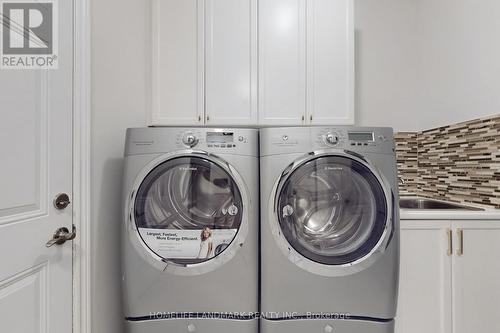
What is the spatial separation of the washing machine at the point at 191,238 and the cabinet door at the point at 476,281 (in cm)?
101

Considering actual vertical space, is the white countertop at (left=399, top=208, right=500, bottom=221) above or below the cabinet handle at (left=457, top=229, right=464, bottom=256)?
above

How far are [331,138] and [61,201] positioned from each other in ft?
4.01

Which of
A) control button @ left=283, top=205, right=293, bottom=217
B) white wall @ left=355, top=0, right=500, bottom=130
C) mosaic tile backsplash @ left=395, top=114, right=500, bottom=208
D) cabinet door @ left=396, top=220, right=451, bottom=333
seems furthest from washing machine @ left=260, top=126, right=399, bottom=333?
white wall @ left=355, top=0, right=500, bottom=130

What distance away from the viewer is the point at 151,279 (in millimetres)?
1318

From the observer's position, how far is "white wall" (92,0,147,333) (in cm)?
136

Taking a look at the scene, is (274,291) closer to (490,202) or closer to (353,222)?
(353,222)

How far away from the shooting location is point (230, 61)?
5.90ft

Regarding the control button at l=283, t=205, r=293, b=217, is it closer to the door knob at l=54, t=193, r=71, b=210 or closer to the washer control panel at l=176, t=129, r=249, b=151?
the washer control panel at l=176, t=129, r=249, b=151

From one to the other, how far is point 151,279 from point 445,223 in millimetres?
1474

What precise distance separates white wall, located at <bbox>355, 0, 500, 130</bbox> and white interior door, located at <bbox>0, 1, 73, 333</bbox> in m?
2.00

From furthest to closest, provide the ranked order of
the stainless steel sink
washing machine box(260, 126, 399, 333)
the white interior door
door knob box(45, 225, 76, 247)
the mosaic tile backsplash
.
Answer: the stainless steel sink, the mosaic tile backsplash, washing machine box(260, 126, 399, 333), door knob box(45, 225, 76, 247), the white interior door

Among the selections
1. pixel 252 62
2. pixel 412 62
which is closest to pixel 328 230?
pixel 252 62

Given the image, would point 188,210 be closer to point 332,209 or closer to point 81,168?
point 81,168

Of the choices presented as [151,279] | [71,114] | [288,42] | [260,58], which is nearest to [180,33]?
[260,58]
